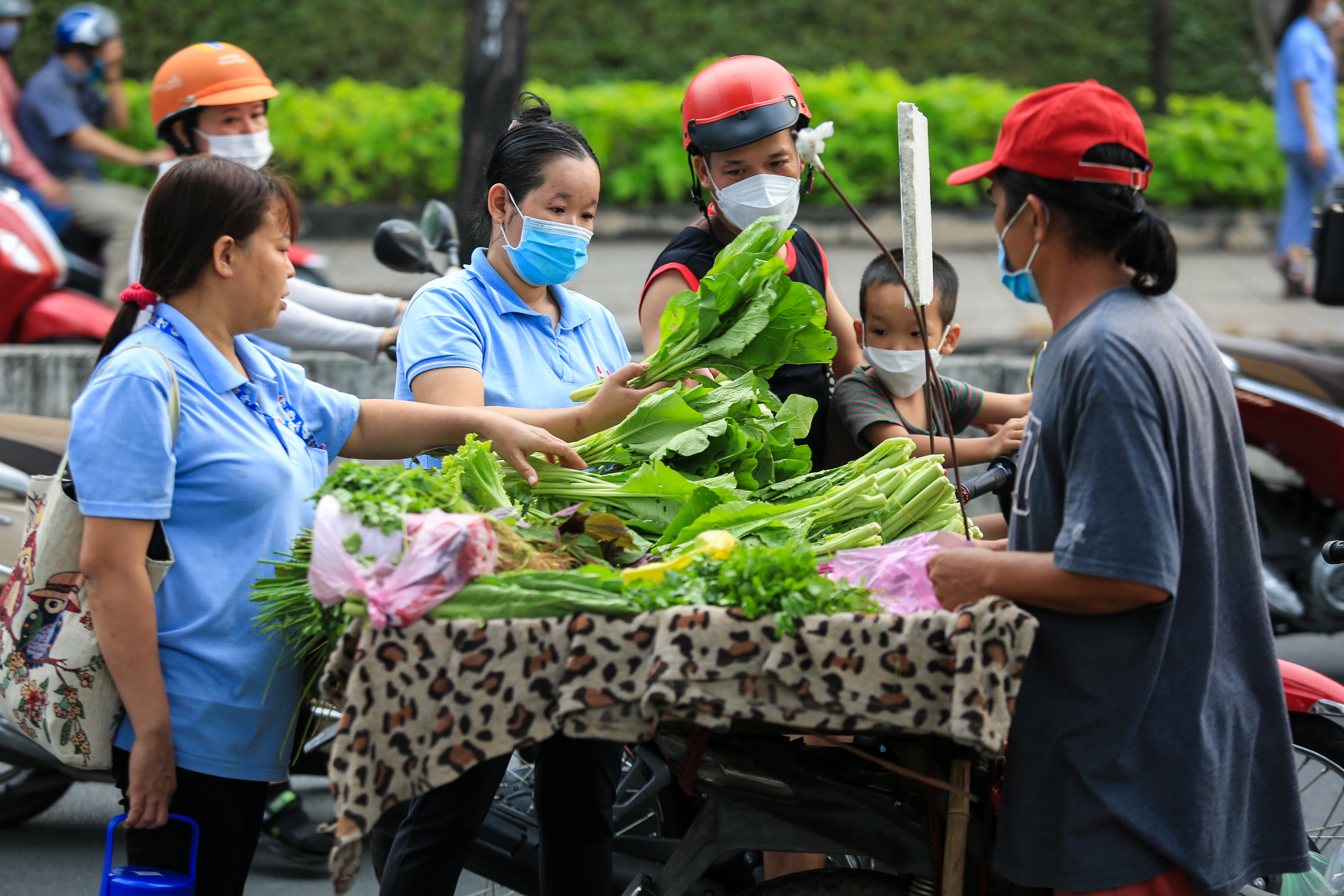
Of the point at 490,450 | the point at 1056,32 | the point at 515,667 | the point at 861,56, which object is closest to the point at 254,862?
the point at 490,450

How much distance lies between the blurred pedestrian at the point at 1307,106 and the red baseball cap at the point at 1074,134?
300 inches

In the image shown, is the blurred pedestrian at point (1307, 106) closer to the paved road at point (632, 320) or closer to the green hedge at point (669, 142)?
the paved road at point (632, 320)

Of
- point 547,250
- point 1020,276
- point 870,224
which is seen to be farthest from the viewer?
point 870,224

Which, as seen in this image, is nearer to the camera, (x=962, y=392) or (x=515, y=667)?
(x=515, y=667)

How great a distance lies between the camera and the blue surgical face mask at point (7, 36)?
7.93 metres

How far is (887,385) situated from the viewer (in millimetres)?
3309

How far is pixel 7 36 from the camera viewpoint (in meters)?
7.98

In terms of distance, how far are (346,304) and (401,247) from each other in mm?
400

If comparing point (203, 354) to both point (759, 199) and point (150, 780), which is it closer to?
point (150, 780)

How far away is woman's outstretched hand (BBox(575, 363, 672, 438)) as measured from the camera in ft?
9.09

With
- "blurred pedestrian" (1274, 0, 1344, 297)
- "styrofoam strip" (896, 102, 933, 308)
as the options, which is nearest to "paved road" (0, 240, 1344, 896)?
"blurred pedestrian" (1274, 0, 1344, 297)

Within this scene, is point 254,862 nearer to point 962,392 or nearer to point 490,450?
point 490,450

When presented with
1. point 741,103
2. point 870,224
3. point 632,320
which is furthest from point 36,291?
point 870,224

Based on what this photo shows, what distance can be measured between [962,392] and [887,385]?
244 millimetres
